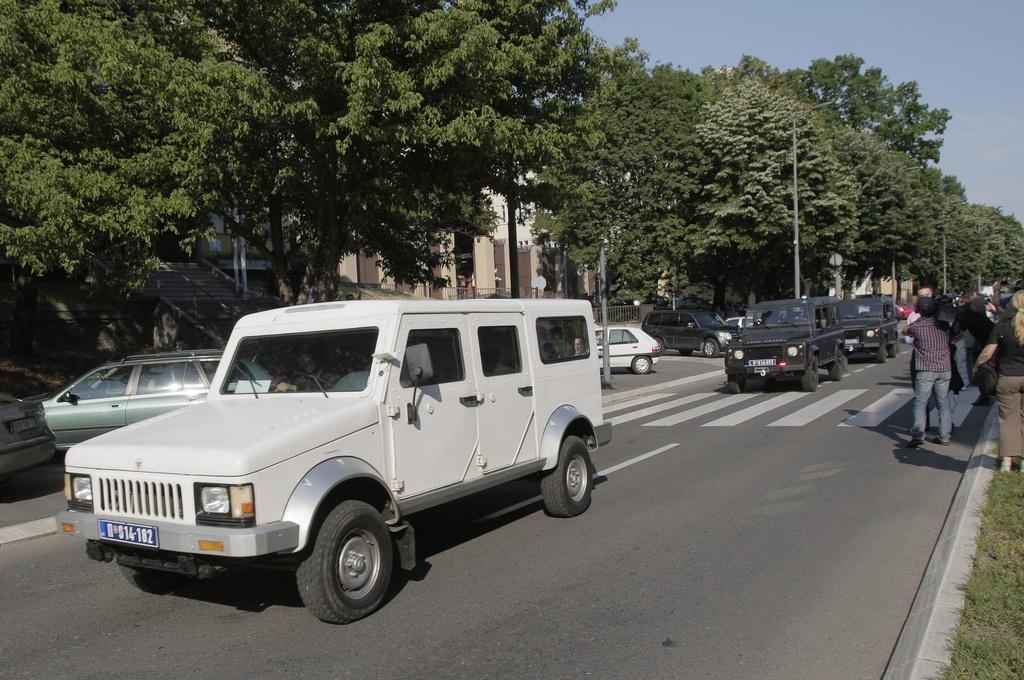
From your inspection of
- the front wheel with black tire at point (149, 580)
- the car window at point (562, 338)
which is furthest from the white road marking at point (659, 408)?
the front wheel with black tire at point (149, 580)

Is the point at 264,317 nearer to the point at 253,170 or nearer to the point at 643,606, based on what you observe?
the point at 643,606

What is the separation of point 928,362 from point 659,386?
11303 mm

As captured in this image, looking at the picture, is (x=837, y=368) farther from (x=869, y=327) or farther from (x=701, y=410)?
(x=869, y=327)

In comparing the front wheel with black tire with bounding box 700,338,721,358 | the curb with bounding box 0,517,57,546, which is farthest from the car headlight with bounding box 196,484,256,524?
the front wheel with black tire with bounding box 700,338,721,358

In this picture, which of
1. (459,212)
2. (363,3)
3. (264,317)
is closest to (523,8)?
(363,3)

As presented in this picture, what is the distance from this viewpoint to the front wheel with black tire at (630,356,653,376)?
2555 centimetres

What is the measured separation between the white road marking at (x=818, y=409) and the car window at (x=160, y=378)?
911 cm

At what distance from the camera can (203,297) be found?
89.8ft

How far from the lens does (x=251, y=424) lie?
5.34 metres

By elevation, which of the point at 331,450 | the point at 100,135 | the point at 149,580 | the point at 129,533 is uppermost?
the point at 100,135

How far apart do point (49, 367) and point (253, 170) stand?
8530 mm

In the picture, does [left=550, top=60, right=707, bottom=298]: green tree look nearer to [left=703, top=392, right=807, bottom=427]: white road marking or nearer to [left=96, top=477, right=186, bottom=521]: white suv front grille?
[left=703, top=392, right=807, bottom=427]: white road marking

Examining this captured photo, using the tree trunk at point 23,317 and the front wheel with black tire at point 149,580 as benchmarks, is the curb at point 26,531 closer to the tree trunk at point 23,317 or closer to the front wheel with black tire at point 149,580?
the front wheel with black tire at point 149,580

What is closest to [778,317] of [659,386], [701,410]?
[659,386]
